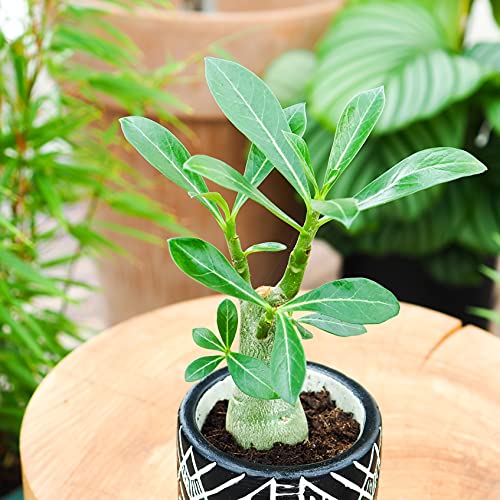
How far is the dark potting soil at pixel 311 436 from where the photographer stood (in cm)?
58

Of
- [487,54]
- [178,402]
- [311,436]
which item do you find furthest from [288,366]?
[487,54]

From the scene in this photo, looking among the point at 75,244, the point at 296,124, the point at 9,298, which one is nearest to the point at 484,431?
the point at 296,124

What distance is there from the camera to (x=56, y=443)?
755 mm

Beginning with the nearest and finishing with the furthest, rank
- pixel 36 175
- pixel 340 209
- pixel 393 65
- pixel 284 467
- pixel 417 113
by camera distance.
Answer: pixel 340 209 < pixel 284 467 < pixel 36 175 < pixel 417 113 < pixel 393 65

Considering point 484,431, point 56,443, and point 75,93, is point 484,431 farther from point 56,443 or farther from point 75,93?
point 75,93

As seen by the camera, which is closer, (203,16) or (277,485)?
(277,485)

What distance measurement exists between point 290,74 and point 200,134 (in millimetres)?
230

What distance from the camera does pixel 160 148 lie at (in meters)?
0.54

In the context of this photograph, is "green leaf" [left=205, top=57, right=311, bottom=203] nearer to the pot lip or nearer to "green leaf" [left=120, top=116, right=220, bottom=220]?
"green leaf" [left=120, top=116, right=220, bottom=220]

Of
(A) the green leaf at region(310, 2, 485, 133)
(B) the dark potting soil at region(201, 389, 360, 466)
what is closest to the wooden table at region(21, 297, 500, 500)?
(B) the dark potting soil at region(201, 389, 360, 466)

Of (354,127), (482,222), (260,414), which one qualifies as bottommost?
(482,222)

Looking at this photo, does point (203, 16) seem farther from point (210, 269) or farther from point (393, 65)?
point (210, 269)

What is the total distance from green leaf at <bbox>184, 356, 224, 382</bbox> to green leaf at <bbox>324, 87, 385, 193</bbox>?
149mm

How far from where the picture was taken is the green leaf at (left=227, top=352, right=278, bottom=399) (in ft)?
1.71
